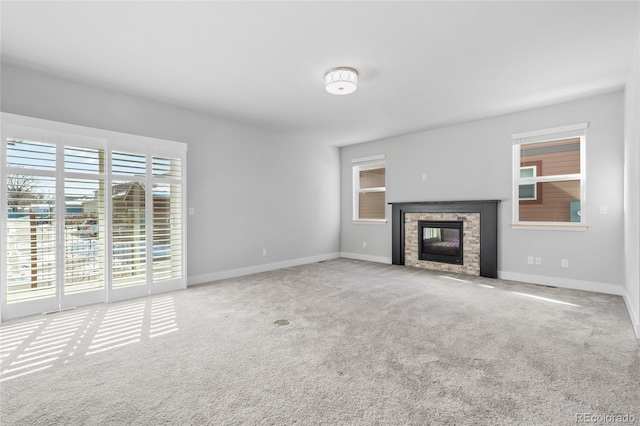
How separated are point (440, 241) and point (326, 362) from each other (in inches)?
170

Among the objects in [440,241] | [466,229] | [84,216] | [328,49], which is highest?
[328,49]

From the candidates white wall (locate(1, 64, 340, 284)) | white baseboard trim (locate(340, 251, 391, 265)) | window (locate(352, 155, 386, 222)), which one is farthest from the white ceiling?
white baseboard trim (locate(340, 251, 391, 265))

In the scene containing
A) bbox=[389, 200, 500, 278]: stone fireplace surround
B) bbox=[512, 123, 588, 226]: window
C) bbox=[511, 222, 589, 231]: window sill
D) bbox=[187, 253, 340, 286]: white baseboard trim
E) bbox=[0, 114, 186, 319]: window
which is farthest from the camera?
bbox=[389, 200, 500, 278]: stone fireplace surround

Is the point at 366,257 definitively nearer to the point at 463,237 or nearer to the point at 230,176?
the point at 463,237

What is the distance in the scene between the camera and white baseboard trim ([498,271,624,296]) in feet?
13.9

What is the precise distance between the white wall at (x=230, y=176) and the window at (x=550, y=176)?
3813 millimetres

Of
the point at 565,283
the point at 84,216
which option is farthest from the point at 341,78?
the point at 565,283

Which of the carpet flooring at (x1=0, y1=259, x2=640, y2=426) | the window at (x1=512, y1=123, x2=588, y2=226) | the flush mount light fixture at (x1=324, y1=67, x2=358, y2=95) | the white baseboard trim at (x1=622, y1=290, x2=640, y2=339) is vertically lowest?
the carpet flooring at (x1=0, y1=259, x2=640, y2=426)

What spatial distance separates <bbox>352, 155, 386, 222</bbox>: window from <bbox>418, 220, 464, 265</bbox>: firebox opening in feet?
3.51

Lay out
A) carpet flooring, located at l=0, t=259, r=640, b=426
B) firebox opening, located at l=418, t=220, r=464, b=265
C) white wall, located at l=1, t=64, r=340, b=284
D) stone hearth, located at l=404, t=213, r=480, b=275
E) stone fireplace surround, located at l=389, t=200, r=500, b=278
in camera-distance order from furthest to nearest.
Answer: firebox opening, located at l=418, t=220, r=464, b=265 < stone hearth, located at l=404, t=213, r=480, b=275 < stone fireplace surround, located at l=389, t=200, r=500, b=278 < white wall, located at l=1, t=64, r=340, b=284 < carpet flooring, located at l=0, t=259, r=640, b=426

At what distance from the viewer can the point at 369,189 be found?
7258mm

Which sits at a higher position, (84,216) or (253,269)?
(84,216)

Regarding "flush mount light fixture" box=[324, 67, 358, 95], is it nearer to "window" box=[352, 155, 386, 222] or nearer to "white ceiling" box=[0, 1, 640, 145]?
"white ceiling" box=[0, 1, 640, 145]

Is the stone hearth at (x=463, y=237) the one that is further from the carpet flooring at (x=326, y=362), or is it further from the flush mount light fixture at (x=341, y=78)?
the flush mount light fixture at (x=341, y=78)
